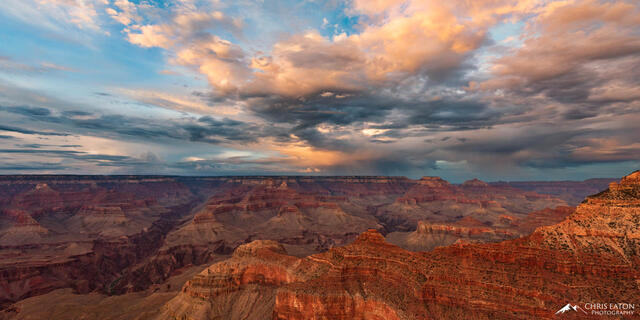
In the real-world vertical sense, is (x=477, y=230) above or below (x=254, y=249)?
below

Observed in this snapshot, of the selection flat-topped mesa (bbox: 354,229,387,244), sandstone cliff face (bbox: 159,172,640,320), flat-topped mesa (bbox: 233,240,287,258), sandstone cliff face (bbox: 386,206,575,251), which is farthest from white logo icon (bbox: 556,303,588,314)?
sandstone cliff face (bbox: 386,206,575,251)

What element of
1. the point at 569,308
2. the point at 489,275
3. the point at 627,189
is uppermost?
the point at 627,189

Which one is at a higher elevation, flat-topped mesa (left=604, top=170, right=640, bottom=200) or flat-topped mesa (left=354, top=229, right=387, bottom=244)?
flat-topped mesa (left=604, top=170, right=640, bottom=200)

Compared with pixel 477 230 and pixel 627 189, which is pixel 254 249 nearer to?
pixel 627 189

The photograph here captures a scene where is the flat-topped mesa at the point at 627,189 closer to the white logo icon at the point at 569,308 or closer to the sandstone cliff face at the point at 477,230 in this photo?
the white logo icon at the point at 569,308

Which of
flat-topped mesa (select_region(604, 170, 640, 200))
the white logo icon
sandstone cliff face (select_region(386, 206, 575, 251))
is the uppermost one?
flat-topped mesa (select_region(604, 170, 640, 200))

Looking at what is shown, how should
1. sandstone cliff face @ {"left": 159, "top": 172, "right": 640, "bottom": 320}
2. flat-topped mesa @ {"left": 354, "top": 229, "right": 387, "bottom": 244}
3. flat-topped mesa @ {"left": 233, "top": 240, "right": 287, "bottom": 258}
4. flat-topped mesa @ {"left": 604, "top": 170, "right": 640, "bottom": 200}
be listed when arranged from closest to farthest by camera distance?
sandstone cliff face @ {"left": 159, "top": 172, "right": 640, "bottom": 320}, flat-topped mesa @ {"left": 604, "top": 170, "right": 640, "bottom": 200}, flat-topped mesa @ {"left": 354, "top": 229, "right": 387, "bottom": 244}, flat-topped mesa @ {"left": 233, "top": 240, "right": 287, "bottom": 258}

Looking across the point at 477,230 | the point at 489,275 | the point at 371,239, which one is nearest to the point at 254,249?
the point at 371,239

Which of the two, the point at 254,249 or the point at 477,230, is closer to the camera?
the point at 254,249

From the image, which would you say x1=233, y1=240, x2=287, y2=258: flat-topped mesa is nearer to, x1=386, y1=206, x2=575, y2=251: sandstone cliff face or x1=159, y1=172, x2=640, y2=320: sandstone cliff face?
x1=159, y1=172, x2=640, y2=320: sandstone cliff face
